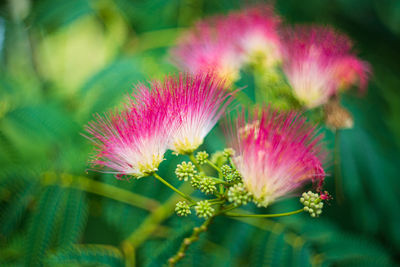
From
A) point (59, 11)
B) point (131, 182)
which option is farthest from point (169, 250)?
point (59, 11)

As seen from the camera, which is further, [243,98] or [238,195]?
[243,98]

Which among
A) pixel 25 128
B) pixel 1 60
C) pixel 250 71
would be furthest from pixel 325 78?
pixel 1 60

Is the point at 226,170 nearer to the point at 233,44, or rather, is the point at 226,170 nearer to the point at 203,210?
the point at 203,210

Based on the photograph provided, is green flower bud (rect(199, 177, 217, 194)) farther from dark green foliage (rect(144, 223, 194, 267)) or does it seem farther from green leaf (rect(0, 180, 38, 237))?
green leaf (rect(0, 180, 38, 237))

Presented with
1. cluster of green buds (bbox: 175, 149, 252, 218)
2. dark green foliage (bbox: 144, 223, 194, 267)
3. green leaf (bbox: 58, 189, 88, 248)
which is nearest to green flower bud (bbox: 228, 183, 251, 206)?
cluster of green buds (bbox: 175, 149, 252, 218)

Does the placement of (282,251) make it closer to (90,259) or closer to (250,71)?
(90,259)
